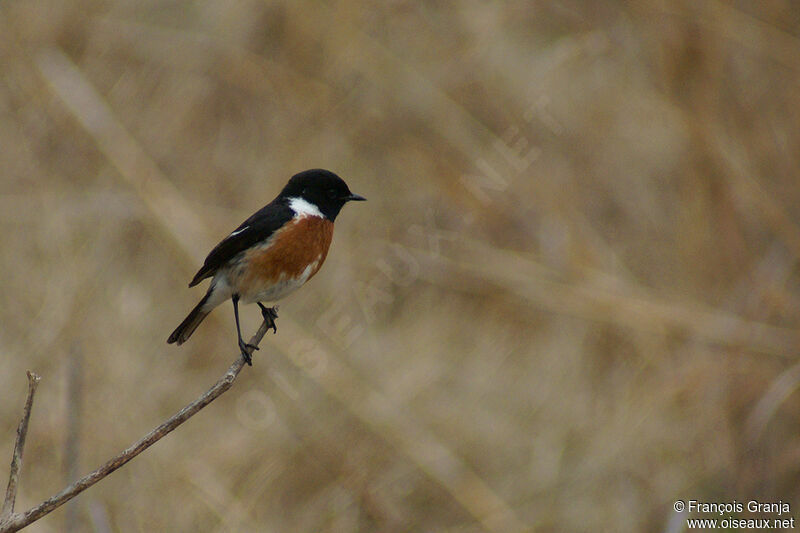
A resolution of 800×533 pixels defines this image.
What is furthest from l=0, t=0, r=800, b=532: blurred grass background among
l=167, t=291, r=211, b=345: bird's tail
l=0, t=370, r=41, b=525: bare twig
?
l=0, t=370, r=41, b=525: bare twig

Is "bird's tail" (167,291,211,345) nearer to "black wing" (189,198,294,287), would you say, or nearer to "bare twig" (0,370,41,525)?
"black wing" (189,198,294,287)

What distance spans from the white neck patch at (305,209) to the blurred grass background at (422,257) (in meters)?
1.53

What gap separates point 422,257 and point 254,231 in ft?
9.22

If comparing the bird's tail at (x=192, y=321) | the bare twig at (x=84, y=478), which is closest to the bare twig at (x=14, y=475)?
the bare twig at (x=84, y=478)

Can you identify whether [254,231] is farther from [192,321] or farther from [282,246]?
[192,321]

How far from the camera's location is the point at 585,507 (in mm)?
5004

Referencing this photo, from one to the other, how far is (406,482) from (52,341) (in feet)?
7.10

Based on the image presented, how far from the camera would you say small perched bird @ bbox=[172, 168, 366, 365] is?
314 centimetres

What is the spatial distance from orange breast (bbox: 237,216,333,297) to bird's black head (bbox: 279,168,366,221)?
5 centimetres

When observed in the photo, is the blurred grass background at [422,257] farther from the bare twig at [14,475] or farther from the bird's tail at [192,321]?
the bare twig at [14,475]

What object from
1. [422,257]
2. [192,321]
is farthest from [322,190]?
[422,257]

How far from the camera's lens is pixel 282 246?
125 inches

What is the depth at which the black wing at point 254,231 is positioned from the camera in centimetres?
312

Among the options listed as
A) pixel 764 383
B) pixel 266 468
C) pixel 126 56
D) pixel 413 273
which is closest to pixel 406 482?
pixel 266 468
